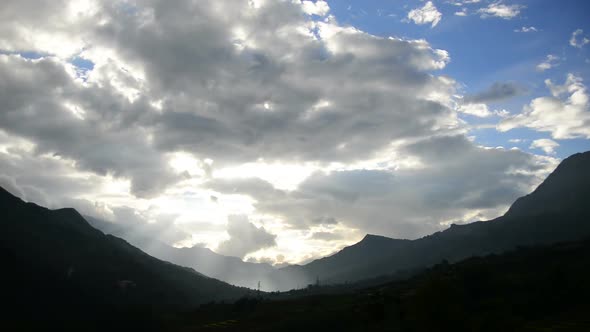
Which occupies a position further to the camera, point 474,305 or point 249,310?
point 249,310

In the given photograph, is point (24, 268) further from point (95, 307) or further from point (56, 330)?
point (56, 330)

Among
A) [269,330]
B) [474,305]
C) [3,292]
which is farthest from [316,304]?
[3,292]

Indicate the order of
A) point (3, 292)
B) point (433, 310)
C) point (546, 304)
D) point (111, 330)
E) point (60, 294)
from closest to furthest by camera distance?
point (433, 310) → point (546, 304) → point (111, 330) → point (3, 292) → point (60, 294)

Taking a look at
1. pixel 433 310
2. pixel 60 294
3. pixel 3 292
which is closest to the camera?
pixel 433 310

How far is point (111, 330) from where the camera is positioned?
13488 cm

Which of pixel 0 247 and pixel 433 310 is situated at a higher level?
pixel 0 247

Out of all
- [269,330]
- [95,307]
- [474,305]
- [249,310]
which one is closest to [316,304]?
[249,310]

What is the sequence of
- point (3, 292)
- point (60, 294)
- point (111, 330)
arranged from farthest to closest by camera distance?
point (60, 294) → point (3, 292) → point (111, 330)

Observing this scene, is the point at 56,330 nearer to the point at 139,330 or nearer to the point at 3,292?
the point at 139,330

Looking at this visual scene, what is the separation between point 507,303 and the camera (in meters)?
122

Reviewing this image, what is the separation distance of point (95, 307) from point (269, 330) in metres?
113

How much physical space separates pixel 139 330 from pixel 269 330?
46548 millimetres

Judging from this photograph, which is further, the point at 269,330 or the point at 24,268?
the point at 24,268

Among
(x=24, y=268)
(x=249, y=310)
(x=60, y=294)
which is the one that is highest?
(x=24, y=268)
